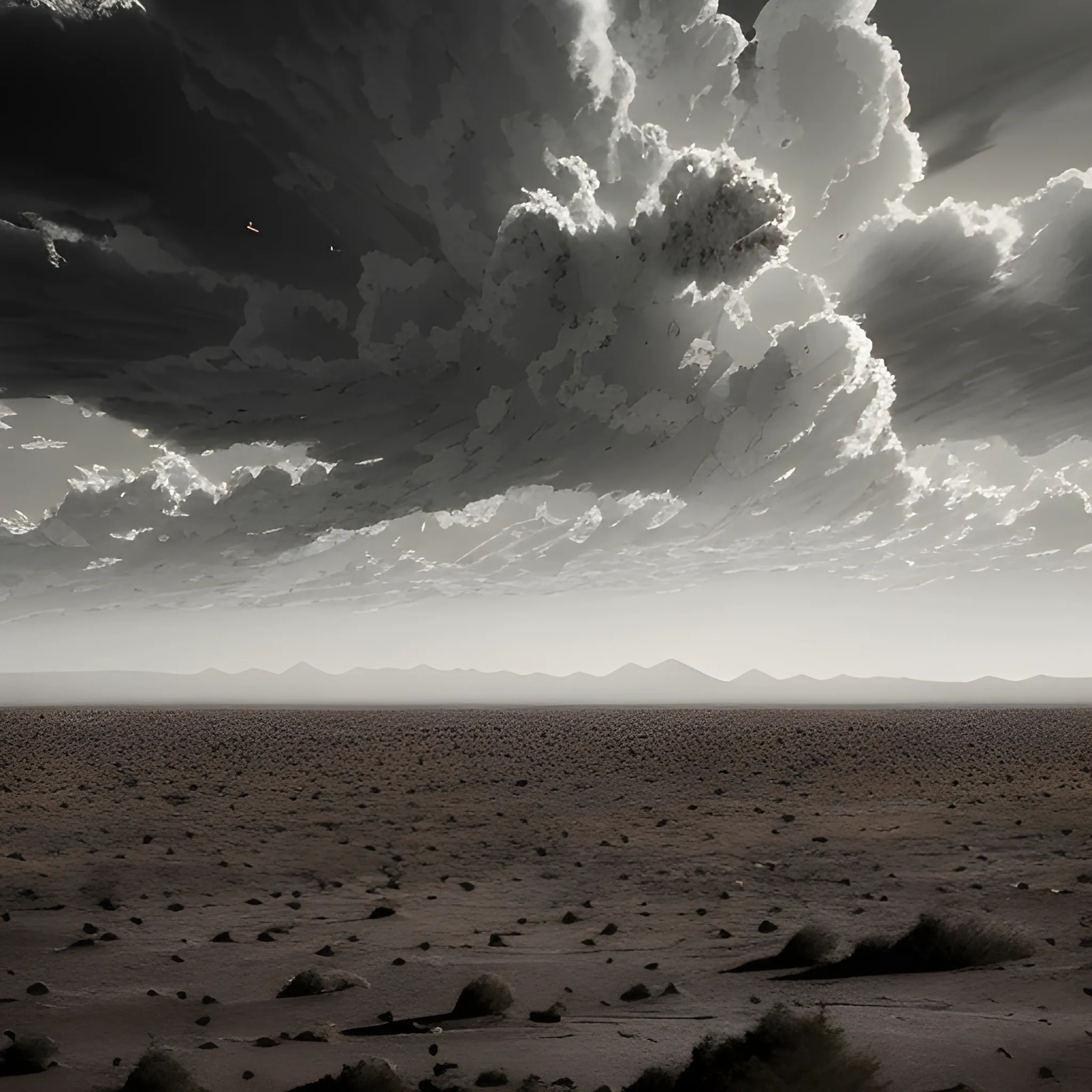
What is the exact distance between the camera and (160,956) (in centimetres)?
1395

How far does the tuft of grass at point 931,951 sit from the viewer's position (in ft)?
39.9

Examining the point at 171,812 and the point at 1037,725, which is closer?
the point at 171,812

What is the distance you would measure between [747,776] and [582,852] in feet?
46.2

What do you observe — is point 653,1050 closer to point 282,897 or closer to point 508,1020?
point 508,1020

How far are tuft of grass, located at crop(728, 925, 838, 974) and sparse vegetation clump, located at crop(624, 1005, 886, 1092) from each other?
4565 millimetres

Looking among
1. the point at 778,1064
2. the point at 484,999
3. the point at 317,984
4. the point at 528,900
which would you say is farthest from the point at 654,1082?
the point at 528,900

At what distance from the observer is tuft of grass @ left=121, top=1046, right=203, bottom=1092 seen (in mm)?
8383

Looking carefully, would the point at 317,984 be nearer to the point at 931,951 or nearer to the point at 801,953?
the point at 801,953

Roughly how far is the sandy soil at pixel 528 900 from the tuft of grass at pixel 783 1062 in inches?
29.2

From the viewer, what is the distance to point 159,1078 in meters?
8.42

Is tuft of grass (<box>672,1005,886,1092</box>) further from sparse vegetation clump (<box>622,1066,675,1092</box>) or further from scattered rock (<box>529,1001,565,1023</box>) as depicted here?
scattered rock (<box>529,1001,565,1023</box>)

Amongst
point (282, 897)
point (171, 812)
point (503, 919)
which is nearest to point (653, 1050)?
point (503, 919)

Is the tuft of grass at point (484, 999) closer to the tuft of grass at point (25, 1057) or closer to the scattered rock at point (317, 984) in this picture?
the scattered rock at point (317, 984)

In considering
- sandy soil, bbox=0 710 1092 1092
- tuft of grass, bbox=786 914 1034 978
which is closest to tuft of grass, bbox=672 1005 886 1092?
sandy soil, bbox=0 710 1092 1092
